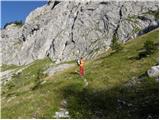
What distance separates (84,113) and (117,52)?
120 ft

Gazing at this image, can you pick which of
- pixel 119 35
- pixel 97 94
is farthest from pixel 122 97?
pixel 119 35

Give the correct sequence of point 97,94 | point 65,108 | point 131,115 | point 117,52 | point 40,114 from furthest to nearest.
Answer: point 117,52 < point 97,94 < point 65,108 < point 40,114 < point 131,115

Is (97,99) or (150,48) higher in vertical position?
(150,48)

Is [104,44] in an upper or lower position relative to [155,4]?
lower

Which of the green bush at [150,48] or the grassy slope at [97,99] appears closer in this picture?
the grassy slope at [97,99]

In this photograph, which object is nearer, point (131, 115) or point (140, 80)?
point (131, 115)

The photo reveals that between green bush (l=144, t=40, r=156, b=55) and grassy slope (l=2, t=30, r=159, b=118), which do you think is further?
green bush (l=144, t=40, r=156, b=55)

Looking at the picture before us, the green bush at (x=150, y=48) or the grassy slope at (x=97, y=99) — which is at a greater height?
the green bush at (x=150, y=48)

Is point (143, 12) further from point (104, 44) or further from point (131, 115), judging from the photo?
point (131, 115)

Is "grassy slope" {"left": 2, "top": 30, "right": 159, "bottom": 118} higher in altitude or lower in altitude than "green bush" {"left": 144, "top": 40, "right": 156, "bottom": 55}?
lower

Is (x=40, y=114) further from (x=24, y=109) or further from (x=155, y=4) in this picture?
(x=155, y=4)

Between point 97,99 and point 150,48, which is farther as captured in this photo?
point 150,48

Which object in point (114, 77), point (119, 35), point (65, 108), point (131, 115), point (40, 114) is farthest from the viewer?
point (119, 35)

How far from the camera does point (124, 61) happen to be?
5106 cm
